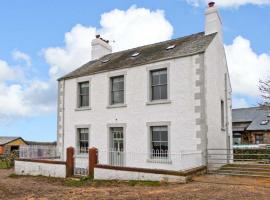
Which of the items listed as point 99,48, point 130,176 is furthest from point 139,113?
point 99,48

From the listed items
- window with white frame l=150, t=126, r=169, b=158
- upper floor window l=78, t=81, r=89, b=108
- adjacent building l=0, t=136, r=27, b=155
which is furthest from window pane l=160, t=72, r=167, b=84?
adjacent building l=0, t=136, r=27, b=155

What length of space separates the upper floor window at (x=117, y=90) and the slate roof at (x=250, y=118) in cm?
2653

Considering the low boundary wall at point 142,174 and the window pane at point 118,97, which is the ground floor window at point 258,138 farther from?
the low boundary wall at point 142,174

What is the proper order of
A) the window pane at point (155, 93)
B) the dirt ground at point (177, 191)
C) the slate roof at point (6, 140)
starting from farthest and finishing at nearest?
the slate roof at point (6, 140) → the window pane at point (155, 93) → the dirt ground at point (177, 191)

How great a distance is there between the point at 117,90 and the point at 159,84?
3159mm

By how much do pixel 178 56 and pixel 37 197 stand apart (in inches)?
403

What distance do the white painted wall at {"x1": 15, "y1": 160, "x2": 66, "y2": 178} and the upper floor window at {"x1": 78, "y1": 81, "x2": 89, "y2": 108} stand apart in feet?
15.4

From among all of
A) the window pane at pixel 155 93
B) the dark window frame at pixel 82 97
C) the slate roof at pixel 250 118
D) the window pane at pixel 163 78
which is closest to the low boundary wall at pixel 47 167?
the dark window frame at pixel 82 97

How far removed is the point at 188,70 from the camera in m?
18.5

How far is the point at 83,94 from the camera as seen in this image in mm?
23766

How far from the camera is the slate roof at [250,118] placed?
43.4m

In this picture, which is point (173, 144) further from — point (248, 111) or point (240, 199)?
point (248, 111)

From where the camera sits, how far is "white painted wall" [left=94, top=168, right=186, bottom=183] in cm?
1509

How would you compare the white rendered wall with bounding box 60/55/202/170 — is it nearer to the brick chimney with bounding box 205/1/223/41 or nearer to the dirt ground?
the dirt ground
